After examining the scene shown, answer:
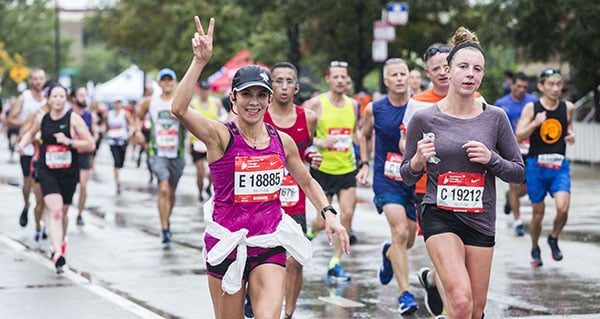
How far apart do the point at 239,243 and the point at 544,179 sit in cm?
641

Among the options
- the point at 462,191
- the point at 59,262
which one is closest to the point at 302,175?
the point at 462,191

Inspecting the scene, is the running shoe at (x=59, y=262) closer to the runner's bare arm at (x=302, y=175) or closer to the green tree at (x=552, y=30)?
the runner's bare arm at (x=302, y=175)

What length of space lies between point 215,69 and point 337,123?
35882 millimetres

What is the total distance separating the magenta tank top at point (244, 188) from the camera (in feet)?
21.2

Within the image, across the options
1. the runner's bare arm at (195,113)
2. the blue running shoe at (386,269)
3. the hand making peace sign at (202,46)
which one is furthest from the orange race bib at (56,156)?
the hand making peace sign at (202,46)

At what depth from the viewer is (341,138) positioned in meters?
11.5

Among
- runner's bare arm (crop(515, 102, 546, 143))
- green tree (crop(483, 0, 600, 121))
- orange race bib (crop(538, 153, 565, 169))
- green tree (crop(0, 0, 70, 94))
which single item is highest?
green tree (crop(0, 0, 70, 94))

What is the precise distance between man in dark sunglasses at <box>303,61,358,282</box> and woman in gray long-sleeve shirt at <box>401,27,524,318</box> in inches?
172

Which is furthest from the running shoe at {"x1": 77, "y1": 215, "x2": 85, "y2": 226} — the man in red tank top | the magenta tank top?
the magenta tank top

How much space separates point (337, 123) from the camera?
1164 cm

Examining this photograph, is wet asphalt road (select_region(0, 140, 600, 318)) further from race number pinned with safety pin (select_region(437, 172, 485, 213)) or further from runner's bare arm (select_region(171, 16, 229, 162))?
runner's bare arm (select_region(171, 16, 229, 162))

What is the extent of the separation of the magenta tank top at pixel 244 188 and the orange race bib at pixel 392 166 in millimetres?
3540

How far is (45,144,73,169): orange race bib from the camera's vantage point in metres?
12.2

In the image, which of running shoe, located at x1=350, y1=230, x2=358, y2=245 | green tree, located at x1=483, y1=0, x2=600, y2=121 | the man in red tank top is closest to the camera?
the man in red tank top
